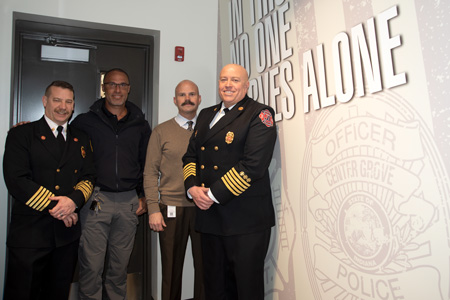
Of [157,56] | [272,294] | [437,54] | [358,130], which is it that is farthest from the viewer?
[157,56]

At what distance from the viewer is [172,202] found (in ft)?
7.60

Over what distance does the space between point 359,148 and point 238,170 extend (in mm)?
613

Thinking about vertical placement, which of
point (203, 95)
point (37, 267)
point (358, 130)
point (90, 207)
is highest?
point (203, 95)

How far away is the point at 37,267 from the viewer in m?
1.88

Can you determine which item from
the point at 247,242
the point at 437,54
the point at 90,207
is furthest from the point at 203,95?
the point at 437,54

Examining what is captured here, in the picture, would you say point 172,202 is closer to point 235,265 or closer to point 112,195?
point 112,195

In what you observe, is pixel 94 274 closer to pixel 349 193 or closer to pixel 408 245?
pixel 349 193

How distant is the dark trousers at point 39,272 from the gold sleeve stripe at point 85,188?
31 centimetres

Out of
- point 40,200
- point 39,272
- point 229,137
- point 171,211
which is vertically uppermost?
point 229,137

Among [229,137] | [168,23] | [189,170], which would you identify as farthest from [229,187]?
[168,23]

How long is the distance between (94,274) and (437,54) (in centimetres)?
231

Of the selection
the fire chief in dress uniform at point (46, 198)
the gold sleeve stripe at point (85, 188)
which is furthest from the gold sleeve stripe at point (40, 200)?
the gold sleeve stripe at point (85, 188)

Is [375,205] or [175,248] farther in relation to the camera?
[175,248]

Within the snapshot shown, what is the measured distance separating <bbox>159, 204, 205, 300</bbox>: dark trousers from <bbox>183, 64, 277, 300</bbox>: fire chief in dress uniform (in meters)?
0.35
